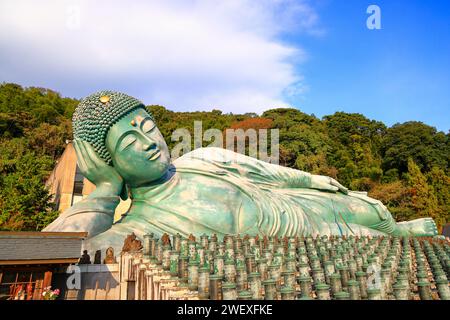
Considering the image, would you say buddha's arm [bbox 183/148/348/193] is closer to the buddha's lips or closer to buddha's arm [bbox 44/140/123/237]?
the buddha's lips

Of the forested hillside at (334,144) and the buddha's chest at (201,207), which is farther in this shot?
the forested hillside at (334,144)

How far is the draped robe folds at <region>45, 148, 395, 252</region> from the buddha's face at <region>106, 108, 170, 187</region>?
1.61ft

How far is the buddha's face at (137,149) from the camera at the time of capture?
7520mm

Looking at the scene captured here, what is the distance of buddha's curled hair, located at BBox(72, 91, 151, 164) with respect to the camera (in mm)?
7527

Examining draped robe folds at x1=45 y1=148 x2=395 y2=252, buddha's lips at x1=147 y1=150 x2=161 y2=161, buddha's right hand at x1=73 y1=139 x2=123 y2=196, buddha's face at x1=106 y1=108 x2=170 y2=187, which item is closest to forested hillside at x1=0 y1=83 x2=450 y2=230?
buddha's right hand at x1=73 y1=139 x2=123 y2=196

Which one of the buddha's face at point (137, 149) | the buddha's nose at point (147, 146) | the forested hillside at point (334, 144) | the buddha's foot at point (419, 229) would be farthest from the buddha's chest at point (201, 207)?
the forested hillside at point (334, 144)

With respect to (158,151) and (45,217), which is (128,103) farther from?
(45,217)

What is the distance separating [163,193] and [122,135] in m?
1.53

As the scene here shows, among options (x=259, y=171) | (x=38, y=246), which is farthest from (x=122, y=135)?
(x=259, y=171)

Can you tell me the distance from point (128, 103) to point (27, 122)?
2176 cm

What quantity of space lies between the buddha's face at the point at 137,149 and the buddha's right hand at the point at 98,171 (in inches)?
7.2

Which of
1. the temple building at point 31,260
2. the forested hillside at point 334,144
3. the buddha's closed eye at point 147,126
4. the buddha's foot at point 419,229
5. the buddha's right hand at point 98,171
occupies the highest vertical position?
the forested hillside at point 334,144

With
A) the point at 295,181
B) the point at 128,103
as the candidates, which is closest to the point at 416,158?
the point at 295,181

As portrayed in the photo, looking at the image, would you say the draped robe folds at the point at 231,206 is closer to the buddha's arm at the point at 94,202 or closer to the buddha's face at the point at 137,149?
the buddha's arm at the point at 94,202
